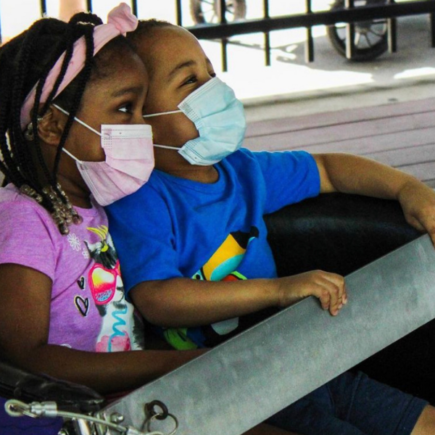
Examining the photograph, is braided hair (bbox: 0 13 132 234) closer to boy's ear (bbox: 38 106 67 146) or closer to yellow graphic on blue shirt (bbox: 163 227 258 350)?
boy's ear (bbox: 38 106 67 146)

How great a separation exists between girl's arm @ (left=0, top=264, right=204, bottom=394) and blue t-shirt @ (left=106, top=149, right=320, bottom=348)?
23 centimetres

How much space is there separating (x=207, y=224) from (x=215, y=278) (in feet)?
0.33

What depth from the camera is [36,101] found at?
4.99 ft

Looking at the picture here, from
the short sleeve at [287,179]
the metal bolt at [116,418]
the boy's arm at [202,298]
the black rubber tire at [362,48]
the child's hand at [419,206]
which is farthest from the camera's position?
the black rubber tire at [362,48]

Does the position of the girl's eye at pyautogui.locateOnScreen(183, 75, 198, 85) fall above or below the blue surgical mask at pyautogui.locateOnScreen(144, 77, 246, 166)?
above

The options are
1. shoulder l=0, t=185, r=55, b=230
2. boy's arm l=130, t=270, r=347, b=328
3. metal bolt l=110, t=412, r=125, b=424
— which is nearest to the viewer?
metal bolt l=110, t=412, r=125, b=424

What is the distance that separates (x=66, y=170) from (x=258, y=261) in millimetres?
407

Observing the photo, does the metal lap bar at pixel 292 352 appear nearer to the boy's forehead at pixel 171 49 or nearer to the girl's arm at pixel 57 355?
the girl's arm at pixel 57 355

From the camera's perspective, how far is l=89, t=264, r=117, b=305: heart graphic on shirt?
1.57 metres

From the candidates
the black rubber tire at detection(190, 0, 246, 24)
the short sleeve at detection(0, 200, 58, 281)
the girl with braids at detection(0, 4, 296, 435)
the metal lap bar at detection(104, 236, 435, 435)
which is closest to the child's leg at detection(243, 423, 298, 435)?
the girl with braids at detection(0, 4, 296, 435)

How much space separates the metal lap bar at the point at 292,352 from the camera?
3.91 ft

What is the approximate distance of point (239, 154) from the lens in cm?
193

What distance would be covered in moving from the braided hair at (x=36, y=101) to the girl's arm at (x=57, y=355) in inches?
6.4

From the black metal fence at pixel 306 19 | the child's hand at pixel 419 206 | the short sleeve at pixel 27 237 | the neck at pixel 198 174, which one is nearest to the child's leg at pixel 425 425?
the child's hand at pixel 419 206
